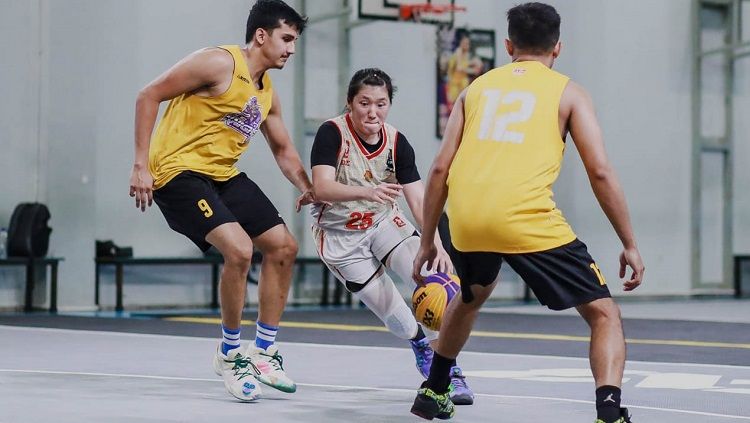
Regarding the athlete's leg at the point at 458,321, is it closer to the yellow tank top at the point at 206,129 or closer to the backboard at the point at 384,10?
the yellow tank top at the point at 206,129

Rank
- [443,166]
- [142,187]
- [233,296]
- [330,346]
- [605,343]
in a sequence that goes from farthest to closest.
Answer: [330,346], [233,296], [142,187], [443,166], [605,343]

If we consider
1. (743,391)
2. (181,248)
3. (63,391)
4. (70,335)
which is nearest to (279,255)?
(63,391)

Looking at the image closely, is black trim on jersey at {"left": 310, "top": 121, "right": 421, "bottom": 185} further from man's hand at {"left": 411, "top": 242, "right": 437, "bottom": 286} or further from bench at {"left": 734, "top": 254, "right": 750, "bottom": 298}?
bench at {"left": 734, "top": 254, "right": 750, "bottom": 298}

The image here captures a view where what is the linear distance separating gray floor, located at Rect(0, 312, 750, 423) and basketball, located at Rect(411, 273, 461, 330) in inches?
14.4

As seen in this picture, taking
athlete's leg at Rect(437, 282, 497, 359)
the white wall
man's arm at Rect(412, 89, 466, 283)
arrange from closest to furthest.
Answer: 1. man's arm at Rect(412, 89, 466, 283)
2. athlete's leg at Rect(437, 282, 497, 359)
3. the white wall

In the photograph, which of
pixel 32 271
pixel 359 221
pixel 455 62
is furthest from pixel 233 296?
pixel 455 62

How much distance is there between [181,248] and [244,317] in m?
2.18

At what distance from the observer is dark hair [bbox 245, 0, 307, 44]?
213 inches

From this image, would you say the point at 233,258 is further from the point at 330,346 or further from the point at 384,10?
the point at 384,10

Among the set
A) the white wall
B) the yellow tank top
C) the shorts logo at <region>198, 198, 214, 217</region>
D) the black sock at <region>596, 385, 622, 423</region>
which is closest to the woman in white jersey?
the yellow tank top

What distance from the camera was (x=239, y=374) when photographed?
5.28 metres

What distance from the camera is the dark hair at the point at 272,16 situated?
5.41m

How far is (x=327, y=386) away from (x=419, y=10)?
321 inches

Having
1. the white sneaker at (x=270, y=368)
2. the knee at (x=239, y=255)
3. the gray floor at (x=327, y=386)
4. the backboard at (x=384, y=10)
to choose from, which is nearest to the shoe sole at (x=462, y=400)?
the gray floor at (x=327, y=386)
